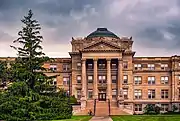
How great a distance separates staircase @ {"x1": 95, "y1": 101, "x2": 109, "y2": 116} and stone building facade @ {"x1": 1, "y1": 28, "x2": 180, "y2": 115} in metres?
1.47

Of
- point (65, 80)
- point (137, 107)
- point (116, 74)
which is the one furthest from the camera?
point (65, 80)

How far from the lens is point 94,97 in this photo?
82438mm

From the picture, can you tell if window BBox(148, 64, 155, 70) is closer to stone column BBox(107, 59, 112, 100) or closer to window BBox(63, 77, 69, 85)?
stone column BBox(107, 59, 112, 100)

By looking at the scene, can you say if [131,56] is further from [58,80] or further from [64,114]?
[64,114]

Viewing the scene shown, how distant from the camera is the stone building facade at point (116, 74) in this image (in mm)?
83000

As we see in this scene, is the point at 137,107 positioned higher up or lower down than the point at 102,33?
lower down

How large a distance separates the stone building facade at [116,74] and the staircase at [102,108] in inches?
58.0

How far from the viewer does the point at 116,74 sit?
3356 inches

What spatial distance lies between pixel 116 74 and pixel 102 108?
34.3 ft

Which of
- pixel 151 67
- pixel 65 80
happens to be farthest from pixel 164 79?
pixel 65 80

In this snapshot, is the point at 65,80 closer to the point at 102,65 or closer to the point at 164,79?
the point at 102,65

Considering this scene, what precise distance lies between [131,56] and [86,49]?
9.77 m

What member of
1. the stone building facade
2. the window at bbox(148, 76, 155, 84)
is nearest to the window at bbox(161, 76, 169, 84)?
the stone building facade

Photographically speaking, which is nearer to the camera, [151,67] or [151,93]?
[151,93]
